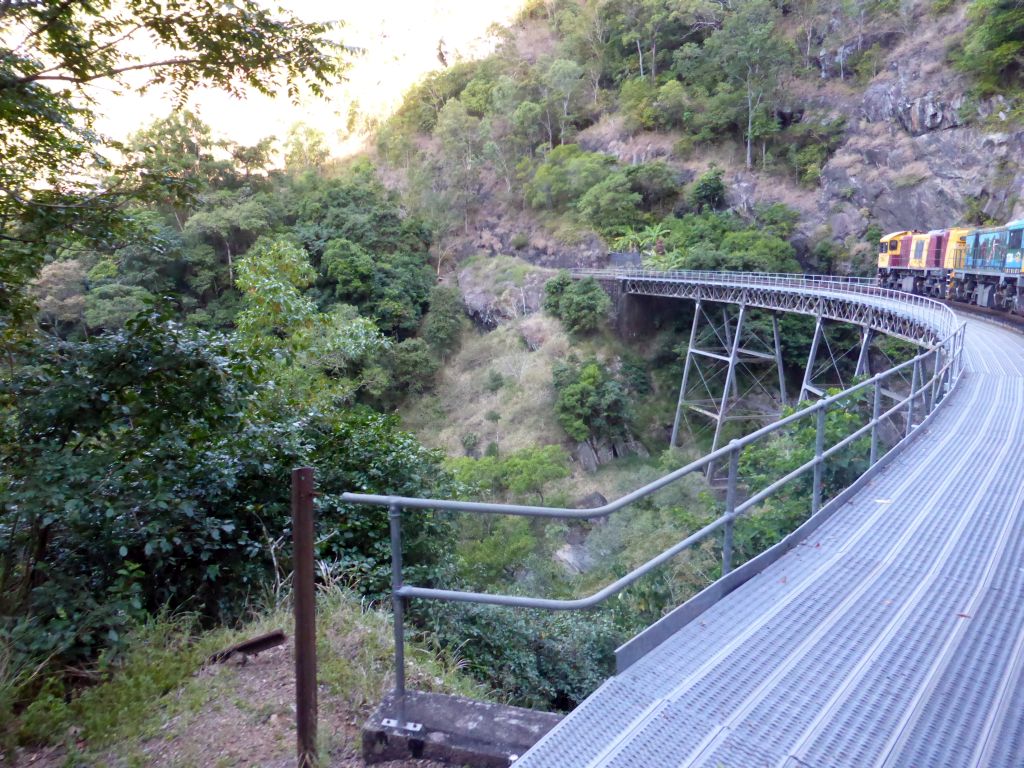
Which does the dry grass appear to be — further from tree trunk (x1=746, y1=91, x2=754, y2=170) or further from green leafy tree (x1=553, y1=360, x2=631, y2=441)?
tree trunk (x1=746, y1=91, x2=754, y2=170)

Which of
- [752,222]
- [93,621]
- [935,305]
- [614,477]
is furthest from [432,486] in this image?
[752,222]

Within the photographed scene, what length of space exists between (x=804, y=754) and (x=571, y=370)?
23749 mm

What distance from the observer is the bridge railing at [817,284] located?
50.6 ft

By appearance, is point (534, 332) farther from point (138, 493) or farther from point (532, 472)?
point (138, 493)

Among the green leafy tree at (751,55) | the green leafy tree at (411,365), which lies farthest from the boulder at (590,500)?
the green leafy tree at (751,55)

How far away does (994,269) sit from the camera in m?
18.7

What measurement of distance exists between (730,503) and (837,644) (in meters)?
0.76

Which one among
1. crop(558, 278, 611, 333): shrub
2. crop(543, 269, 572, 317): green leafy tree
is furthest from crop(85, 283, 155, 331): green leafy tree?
crop(543, 269, 572, 317): green leafy tree

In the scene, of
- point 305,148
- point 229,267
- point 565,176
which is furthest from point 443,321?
point 305,148

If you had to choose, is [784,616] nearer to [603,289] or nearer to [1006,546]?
[1006,546]

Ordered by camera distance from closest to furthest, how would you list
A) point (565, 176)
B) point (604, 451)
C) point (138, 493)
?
point (138, 493), point (604, 451), point (565, 176)

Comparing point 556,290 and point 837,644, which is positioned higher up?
point 556,290

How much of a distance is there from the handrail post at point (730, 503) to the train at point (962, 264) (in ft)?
58.8

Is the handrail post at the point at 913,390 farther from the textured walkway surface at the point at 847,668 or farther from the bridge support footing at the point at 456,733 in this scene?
the bridge support footing at the point at 456,733
